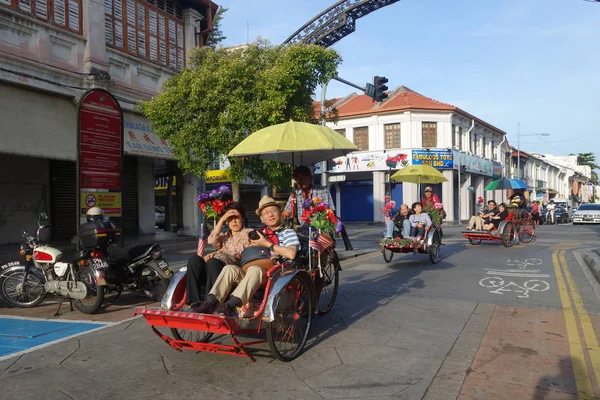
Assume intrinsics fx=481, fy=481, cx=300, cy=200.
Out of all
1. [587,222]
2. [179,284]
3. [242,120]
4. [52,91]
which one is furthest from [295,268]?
[587,222]

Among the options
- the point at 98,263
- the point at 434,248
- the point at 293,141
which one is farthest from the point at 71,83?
the point at 434,248

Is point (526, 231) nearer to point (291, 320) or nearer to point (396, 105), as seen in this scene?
point (291, 320)

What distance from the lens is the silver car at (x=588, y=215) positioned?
3122 cm

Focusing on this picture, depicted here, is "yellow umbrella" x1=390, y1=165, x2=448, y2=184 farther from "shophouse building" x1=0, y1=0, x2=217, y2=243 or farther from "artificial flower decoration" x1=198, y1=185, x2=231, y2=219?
"artificial flower decoration" x1=198, y1=185, x2=231, y2=219

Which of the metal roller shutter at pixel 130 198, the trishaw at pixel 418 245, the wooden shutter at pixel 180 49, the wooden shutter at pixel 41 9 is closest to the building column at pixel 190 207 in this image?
the metal roller shutter at pixel 130 198

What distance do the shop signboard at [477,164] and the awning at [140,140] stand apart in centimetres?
2539

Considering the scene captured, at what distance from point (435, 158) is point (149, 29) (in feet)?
79.3

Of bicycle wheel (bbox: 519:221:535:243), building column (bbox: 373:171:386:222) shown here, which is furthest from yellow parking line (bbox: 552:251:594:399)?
building column (bbox: 373:171:386:222)

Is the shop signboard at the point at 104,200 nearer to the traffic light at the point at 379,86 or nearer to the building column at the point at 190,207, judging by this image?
the building column at the point at 190,207

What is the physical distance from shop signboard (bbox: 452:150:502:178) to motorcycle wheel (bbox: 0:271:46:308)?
31669 mm

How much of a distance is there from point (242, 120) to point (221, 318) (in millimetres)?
7844

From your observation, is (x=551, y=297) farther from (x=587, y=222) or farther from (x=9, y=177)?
(x=587, y=222)

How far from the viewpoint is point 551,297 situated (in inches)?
293

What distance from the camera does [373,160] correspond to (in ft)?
115
